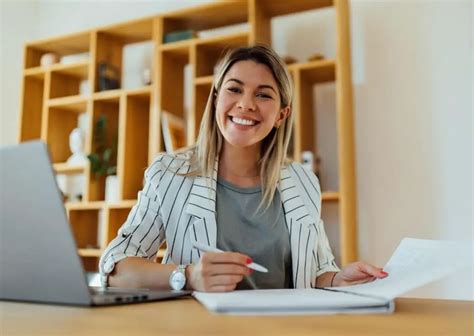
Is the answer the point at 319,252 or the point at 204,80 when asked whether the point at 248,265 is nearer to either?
the point at 319,252

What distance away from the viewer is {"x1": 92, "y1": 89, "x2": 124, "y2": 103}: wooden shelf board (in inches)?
111

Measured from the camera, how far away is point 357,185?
2.50 metres

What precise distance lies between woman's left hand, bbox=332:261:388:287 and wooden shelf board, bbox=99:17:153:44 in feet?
7.14

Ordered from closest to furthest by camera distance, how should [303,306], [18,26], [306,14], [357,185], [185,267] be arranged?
[303,306] → [185,267] → [357,185] → [306,14] → [18,26]

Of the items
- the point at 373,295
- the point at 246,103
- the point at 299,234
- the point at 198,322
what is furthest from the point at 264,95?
the point at 198,322

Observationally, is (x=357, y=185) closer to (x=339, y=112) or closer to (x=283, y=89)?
(x=339, y=112)

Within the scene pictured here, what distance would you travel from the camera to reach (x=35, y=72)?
3107 mm

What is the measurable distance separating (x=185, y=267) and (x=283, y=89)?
726 millimetres

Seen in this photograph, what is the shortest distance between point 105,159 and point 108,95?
39 cm

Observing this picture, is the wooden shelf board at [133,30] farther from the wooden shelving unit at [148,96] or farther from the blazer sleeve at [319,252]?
the blazer sleeve at [319,252]

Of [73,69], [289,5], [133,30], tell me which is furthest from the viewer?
[73,69]

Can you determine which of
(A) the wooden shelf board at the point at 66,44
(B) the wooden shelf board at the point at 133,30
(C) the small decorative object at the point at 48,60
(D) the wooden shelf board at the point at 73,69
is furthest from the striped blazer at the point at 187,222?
(C) the small decorative object at the point at 48,60

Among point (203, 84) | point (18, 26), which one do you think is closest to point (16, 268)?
point (203, 84)

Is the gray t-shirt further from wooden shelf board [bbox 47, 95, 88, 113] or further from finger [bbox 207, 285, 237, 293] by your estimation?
wooden shelf board [bbox 47, 95, 88, 113]
